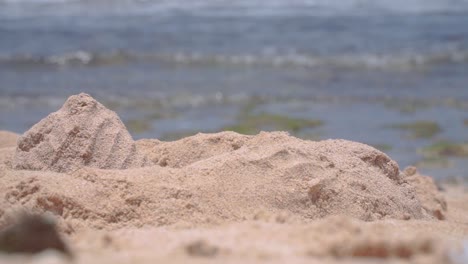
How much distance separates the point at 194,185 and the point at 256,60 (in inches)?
456

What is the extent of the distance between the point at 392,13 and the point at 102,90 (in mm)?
10386

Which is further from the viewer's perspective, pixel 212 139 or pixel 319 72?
pixel 319 72

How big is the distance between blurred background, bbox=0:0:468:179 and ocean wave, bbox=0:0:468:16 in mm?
59

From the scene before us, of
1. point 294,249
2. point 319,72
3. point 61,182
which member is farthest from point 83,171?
point 319,72

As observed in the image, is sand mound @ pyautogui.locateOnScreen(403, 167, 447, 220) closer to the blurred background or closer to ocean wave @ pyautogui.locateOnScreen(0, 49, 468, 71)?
the blurred background

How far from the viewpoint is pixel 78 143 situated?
431 cm

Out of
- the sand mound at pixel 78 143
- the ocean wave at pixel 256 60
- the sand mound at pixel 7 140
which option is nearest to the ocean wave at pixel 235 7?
the ocean wave at pixel 256 60

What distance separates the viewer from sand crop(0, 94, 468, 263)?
3.63 metres

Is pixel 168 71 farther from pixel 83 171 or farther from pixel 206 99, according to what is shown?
pixel 83 171

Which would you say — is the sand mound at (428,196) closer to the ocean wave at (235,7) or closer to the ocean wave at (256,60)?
the ocean wave at (256,60)

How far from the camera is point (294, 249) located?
2463mm

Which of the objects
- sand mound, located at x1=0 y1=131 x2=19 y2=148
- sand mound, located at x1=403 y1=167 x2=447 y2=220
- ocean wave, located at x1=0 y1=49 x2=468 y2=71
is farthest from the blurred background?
sand mound, located at x1=0 y1=131 x2=19 y2=148

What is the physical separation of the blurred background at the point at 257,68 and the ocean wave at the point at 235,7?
0.19 feet

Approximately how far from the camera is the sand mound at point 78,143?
4273 millimetres
